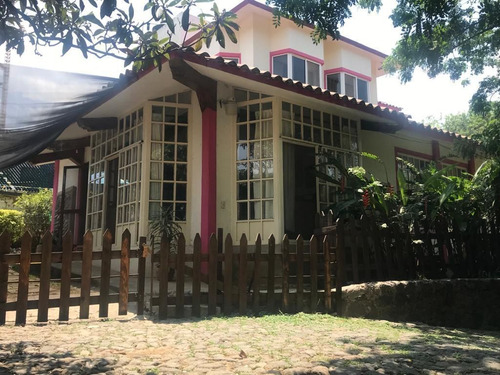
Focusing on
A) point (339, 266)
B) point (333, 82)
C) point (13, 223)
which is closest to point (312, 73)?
point (333, 82)

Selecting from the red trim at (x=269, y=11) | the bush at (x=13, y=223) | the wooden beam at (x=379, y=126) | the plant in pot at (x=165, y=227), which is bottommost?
the plant in pot at (x=165, y=227)

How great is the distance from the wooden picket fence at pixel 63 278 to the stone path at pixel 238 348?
0.18 m

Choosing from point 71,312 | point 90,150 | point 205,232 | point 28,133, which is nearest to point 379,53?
point 90,150

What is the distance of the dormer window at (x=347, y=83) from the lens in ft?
52.9

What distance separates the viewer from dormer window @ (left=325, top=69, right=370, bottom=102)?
16.1 metres

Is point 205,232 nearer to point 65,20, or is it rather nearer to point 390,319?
point 390,319

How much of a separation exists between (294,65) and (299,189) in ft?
25.0

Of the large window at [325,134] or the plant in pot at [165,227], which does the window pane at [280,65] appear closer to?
the large window at [325,134]

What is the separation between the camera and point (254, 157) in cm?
783

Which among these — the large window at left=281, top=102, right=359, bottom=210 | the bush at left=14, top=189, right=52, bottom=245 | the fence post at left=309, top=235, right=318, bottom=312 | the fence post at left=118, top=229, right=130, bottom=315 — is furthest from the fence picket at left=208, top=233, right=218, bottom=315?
the bush at left=14, top=189, right=52, bottom=245

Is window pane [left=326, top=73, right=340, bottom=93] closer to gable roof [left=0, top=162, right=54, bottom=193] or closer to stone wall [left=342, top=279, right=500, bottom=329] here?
stone wall [left=342, top=279, right=500, bottom=329]

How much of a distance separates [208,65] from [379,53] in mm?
12789

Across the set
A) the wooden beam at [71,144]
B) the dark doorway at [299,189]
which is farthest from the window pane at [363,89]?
the wooden beam at [71,144]

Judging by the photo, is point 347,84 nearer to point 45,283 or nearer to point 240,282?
point 240,282
